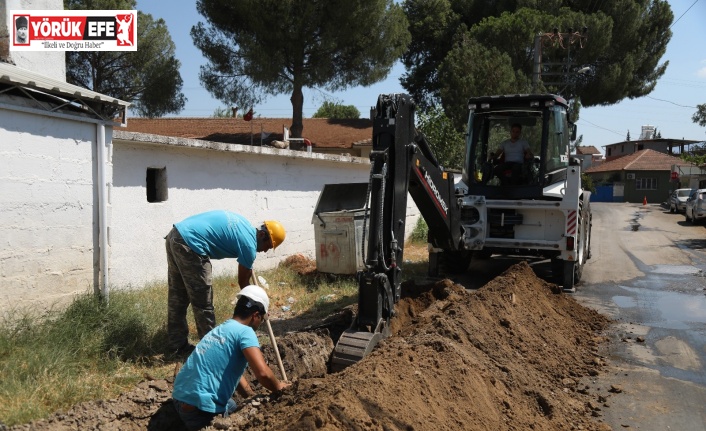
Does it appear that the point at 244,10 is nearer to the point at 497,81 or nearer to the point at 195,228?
the point at 497,81

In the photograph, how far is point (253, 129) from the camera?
29453 millimetres

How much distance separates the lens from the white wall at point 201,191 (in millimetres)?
8805

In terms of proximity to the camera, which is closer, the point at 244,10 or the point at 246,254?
the point at 246,254

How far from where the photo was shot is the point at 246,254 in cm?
606

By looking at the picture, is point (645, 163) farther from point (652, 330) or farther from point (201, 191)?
point (201, 191)

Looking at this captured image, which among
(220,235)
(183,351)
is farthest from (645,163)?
(183,351)

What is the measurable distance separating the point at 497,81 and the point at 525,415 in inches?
1004

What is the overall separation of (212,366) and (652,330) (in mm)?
6284

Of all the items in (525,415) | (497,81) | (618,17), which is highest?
(618,17)

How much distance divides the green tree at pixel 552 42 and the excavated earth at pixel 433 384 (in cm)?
2200

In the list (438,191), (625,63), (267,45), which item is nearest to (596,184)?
(625,63)

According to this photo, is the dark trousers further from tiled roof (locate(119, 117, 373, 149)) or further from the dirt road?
tiled roof (locate(119, 117, 373, 149))

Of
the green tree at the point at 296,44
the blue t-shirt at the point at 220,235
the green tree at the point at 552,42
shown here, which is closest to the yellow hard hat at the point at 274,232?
the blue t-shirt at the point at 220,235

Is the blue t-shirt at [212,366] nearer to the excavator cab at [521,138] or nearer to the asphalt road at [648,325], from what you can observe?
the asphalt road at [648,325]
